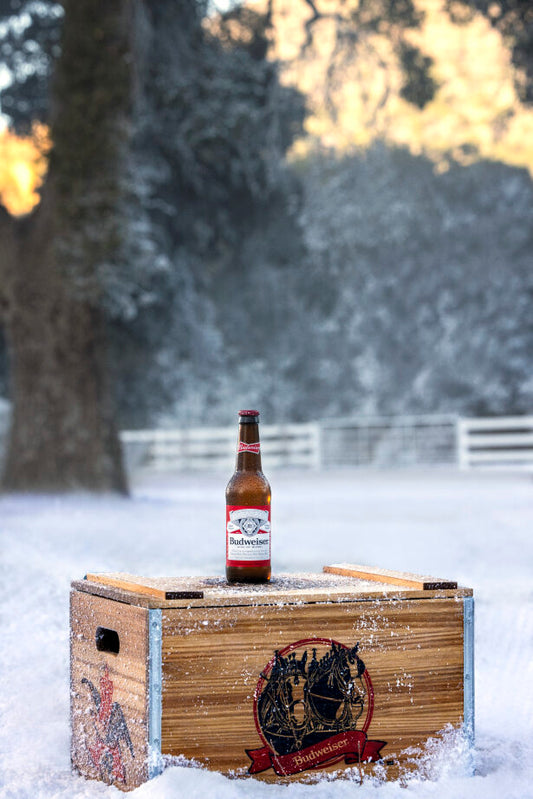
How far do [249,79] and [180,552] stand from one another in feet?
31.2

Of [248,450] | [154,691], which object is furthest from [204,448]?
[154,691]

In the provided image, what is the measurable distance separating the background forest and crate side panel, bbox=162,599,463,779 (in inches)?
360

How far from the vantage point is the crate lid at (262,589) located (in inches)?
96.6

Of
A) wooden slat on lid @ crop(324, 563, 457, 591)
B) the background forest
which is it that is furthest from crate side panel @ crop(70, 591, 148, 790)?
the background forest

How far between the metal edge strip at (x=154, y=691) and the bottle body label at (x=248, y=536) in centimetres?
38

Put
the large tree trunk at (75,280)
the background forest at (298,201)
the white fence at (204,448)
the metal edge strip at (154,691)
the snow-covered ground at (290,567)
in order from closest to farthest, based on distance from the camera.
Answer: the metal edge strip at (154,691) → the snow-covered ground at (290,567) → the large tree trunk at (75,280) → the background forest at (298,201) → the white fence at (204,448)

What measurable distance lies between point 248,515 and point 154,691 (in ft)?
1.73

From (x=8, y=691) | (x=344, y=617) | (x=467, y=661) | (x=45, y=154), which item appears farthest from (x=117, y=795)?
(x=45, y=154)

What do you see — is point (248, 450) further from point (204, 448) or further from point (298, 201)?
point (204, 448)

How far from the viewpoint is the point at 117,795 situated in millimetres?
2498

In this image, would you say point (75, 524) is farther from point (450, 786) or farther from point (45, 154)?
point (450, 786)

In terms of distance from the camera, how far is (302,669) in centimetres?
252

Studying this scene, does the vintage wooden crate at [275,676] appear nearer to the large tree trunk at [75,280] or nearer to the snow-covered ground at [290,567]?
the snow-covered ground at [290,567]

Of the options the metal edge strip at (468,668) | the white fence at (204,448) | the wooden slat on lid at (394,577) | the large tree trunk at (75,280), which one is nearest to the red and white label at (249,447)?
the wooden slat on lid at (394,577)
